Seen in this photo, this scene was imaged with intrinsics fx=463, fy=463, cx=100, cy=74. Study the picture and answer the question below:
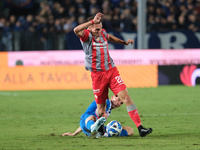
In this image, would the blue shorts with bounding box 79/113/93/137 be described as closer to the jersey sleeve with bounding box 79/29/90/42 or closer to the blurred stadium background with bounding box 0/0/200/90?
the jersey sleeve with bounding box 79/29/90/42

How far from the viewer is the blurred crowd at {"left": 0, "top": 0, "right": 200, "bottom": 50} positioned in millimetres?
19328

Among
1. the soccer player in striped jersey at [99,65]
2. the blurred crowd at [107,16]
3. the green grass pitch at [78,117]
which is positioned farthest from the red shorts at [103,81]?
the blurred crowd at [107,16]

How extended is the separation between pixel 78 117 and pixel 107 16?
404 inches

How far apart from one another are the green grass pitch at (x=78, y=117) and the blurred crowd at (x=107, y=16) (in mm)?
3766

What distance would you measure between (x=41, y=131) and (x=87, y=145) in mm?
1851

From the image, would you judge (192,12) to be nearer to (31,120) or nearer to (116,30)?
(116,30)

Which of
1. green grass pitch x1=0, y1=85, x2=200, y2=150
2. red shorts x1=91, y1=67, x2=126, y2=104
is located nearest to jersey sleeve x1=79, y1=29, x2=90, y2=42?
red shorts x1=91, y1=67, x2=126, y2=104

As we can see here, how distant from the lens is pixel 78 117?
33.6ft

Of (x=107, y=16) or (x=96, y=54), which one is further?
(x=107, y=16)

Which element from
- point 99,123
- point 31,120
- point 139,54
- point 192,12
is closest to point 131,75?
point 139,54

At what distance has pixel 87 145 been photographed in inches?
260

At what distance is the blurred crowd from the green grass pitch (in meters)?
3.77

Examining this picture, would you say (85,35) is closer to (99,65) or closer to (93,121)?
(99,65)

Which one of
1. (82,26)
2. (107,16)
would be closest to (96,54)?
(82,26)
